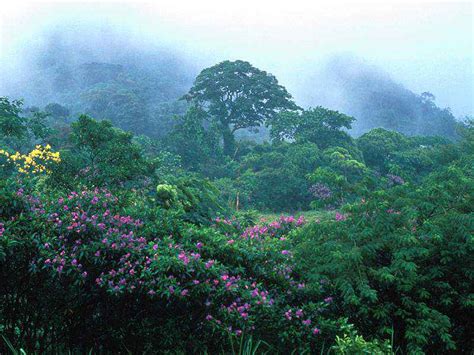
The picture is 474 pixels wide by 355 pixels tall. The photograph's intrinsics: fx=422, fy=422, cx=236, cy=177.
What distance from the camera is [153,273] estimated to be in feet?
13.0

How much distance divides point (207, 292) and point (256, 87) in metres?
31.5

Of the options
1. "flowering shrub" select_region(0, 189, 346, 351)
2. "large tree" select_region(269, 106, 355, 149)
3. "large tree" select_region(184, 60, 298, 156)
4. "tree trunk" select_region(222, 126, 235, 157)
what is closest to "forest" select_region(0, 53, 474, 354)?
"flowering shrub" select_region(0, 189, 346, 351)

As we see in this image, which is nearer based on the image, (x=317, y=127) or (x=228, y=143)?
(x=317, y=127)

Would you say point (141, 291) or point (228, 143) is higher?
point (141, 291)

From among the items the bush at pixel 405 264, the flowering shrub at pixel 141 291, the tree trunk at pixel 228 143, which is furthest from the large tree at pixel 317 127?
the flowering shrub at pixel 141 291

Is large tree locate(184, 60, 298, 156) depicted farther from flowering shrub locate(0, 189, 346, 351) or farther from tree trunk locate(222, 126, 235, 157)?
flowering shrub locate(0, 189, 346, 351)

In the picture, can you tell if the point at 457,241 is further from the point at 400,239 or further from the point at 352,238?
the point at 352,238

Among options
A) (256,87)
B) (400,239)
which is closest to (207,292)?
(400,239)

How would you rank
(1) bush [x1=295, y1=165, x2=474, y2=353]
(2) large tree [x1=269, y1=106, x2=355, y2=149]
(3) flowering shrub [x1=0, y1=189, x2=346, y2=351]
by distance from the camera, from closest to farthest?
(3) flowering shrub [x1=0, y1=189, x2=346, y2=351]
(1) bush [x1=295, y1=165, x2=474, y2=353]
(2) large tree [x1=269, y1=106, x2=355, y2=149]

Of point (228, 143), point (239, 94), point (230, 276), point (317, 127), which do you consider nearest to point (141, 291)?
point (230, 276)

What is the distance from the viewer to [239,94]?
35.3 meters

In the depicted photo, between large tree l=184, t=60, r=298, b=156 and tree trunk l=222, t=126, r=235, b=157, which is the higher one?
large tree l=184, t=60, r=298, b=156

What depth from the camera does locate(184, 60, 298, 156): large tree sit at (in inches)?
1357

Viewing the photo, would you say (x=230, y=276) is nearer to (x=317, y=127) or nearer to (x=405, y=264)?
(x=405, y=264)
